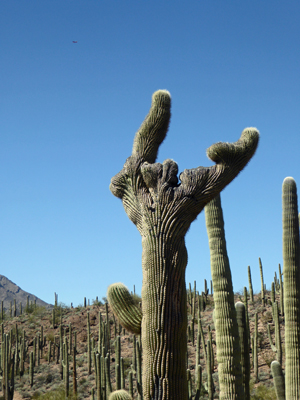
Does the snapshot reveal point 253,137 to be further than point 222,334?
No

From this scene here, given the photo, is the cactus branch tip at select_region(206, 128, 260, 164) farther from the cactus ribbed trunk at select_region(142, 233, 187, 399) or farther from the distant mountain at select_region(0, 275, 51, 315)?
the distant mountain at select_region(0, 275, 51, 315)

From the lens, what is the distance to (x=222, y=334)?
6727 millimetres

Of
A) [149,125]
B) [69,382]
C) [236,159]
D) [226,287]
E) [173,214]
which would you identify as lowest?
[69,382]

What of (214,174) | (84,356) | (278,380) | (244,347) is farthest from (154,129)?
(84,356)

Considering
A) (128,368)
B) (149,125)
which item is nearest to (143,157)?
(149,125)

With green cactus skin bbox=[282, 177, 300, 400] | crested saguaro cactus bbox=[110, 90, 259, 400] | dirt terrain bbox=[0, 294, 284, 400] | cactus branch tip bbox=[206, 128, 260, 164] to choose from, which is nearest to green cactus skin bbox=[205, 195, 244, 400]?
green cactus skin bbox=[282, 177, 300, 400]

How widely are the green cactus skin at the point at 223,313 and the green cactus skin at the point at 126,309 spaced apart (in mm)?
2100

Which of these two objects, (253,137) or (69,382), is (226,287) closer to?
(253,137)

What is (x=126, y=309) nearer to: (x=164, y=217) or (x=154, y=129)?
(x=164, y=217)

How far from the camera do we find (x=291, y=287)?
730 centimetres

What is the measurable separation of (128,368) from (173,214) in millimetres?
17019

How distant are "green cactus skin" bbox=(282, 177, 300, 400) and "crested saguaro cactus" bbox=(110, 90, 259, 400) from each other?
2695 mm

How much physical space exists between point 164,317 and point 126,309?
19.1 inches

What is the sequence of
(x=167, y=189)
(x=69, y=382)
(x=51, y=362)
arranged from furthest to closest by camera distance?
(x=51, y=362), (x=69, y=382), (x=167, y=189)
